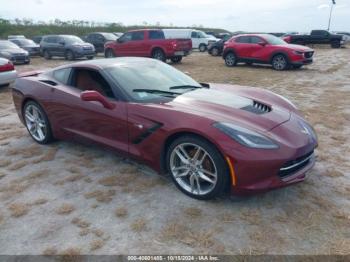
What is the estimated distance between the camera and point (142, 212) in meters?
3.22

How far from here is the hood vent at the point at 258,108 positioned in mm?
3612

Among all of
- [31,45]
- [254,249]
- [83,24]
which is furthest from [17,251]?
[83,24]

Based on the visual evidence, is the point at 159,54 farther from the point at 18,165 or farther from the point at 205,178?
the point at 205,178

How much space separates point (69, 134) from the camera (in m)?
4.56

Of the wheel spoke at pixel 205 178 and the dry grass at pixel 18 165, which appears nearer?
the wheel spoke at pixel 205 178

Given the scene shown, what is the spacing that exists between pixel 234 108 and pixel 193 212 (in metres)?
1.23

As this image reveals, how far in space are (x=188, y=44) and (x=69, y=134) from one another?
42.6ft

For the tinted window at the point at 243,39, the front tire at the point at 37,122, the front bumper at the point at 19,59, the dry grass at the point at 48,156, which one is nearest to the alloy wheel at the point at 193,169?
the dry grass at the point at 48,156

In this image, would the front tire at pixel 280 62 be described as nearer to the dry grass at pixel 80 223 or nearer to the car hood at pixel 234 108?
the car hood at pixel 234 108

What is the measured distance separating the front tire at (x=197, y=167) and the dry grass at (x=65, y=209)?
1093 mm

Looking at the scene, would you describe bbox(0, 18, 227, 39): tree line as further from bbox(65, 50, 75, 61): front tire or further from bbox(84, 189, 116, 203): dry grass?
bbox(84, 189, 116, 203): dry grass

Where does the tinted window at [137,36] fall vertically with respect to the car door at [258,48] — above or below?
above

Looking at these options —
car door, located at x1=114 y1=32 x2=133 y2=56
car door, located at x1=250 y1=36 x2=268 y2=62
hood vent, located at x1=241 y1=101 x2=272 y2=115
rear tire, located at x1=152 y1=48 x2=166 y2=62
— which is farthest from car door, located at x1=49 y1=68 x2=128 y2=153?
car door, located at x1=114 y1=32 x2=133 y2=56

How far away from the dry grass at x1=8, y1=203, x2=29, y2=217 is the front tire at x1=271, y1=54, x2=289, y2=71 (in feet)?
40.6
